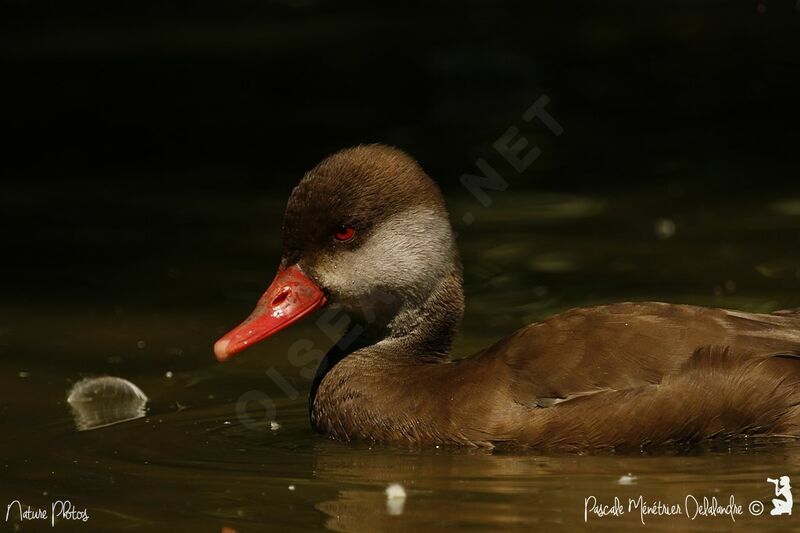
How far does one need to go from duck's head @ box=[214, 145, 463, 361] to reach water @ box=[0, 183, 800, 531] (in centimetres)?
62

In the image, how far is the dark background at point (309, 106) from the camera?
39.5 feet

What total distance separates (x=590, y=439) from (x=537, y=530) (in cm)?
95

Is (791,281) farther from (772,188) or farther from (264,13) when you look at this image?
(264,13)

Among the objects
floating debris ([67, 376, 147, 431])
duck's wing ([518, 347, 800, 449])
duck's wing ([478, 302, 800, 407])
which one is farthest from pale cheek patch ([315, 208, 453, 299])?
floating debris ([67, 376, 147, 431])

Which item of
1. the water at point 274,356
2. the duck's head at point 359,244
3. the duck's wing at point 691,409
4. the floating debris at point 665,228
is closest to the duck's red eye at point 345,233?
the duck's head at point 359,244

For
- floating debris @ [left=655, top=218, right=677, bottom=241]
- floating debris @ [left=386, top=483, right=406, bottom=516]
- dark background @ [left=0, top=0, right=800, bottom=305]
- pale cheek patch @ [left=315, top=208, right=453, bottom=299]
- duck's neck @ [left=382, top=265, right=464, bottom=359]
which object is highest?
dark background @ [left=0, top=0, right=800, bottom=305]

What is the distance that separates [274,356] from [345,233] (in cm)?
165

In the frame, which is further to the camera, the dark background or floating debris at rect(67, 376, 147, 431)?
the dark background

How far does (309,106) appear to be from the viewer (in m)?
15.4

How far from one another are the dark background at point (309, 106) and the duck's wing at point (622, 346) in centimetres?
350

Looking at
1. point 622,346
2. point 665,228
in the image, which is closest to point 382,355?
point 622,346


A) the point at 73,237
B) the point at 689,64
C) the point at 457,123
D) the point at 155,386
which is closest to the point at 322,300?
the point at 155,386

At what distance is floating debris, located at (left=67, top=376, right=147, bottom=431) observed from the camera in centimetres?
810

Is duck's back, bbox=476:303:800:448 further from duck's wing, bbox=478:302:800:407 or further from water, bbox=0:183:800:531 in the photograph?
water, bbox=0:183:800:531
